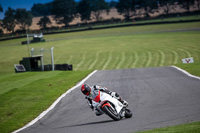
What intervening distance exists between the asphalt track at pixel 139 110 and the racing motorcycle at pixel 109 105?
0.28 m

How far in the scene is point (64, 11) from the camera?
14412 centimetres

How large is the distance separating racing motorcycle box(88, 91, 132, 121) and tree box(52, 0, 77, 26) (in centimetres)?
13571

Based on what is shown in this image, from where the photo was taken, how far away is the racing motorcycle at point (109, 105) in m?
9.49

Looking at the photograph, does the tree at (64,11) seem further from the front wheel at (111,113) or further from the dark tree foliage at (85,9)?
the front wheel at (111,113)

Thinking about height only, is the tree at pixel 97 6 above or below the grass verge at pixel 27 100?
above

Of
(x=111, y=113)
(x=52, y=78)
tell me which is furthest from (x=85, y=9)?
(x=111, y=113)

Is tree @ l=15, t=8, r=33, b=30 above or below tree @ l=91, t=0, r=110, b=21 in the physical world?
below

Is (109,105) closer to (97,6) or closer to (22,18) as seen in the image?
(22,18)

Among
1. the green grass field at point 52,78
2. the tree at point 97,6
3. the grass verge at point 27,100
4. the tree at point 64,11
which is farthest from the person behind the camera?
the tree at point 97,6

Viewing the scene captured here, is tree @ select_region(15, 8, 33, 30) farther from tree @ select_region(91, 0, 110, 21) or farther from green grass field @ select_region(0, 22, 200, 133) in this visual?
green grass field @ select_region(0, 22, 200, 133)

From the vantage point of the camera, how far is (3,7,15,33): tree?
12575cm

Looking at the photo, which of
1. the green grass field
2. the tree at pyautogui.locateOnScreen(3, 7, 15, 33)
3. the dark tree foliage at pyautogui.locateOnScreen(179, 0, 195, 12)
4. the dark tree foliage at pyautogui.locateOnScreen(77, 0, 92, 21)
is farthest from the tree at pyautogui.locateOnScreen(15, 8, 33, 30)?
the green grass field

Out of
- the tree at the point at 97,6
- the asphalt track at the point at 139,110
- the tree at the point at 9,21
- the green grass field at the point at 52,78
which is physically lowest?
the green grass field at the point at 52,78

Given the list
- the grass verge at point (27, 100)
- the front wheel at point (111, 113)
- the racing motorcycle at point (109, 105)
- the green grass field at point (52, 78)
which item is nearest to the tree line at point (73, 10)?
the green grass field at point (52, 78)
